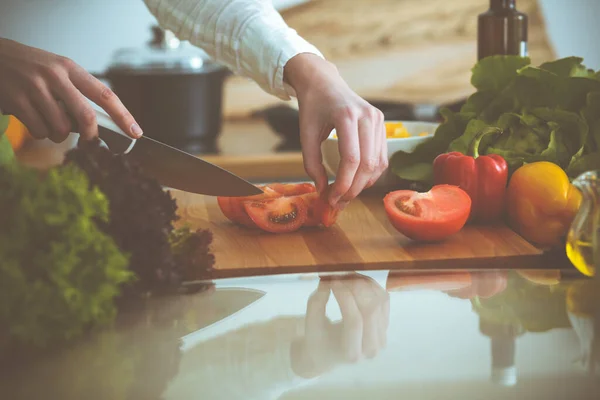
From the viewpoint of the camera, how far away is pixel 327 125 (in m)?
1.12

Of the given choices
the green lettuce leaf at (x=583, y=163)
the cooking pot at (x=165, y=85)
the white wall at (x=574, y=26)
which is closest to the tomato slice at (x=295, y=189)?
the green lettuce leaf at (x=583, y=163)

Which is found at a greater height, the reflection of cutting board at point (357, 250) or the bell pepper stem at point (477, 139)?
the bell pepper stem at point (477, 139)

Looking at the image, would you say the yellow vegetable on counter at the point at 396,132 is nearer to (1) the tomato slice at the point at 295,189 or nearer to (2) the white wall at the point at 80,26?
(1) the tomato slice at the point at 295,189

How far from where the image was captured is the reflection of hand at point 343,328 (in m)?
0.70

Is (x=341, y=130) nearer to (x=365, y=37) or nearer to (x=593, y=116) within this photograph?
(x=593, y=116)

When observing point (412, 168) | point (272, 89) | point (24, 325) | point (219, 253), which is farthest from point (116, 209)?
point (412, 168)

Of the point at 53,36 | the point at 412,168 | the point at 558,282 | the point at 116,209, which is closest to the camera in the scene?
the point at 116,209

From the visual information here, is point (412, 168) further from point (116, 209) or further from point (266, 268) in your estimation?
point (116, 209)

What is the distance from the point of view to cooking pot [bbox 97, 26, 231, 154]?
2086 mm

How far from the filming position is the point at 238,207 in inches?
46.3

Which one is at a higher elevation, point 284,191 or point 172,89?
point 284,191

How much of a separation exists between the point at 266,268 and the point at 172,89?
3.90 feet

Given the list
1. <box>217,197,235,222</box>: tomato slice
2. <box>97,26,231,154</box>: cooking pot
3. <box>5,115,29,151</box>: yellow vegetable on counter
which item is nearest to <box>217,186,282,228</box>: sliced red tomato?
<box>217,197,235,222</box>: tomato slice

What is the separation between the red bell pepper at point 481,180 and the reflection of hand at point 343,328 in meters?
0.31
